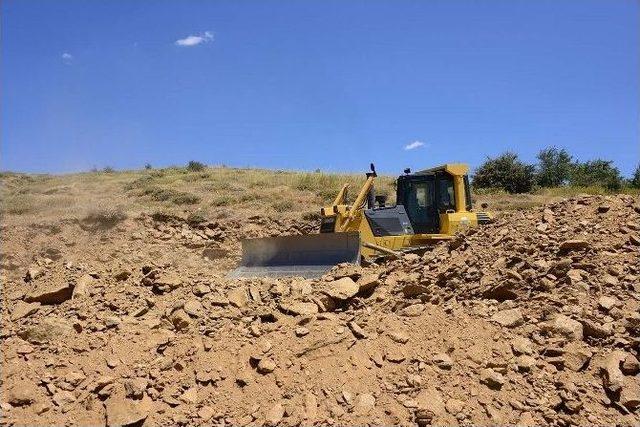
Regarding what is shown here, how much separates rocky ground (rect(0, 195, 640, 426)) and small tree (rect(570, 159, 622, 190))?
68.0 feet

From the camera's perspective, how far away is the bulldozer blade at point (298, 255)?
327 inches

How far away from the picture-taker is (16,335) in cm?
574

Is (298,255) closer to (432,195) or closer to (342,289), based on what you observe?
(342,289)

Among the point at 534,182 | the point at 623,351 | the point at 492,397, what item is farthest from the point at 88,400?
the point at 534,182

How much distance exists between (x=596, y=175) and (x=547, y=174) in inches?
106

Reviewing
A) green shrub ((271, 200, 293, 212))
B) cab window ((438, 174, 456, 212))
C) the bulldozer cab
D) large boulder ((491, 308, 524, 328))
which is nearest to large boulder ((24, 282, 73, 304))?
large boulder ((491, 308, 524, 328))

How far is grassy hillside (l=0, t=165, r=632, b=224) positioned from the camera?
609 inches

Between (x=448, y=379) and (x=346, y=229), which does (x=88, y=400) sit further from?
(x=346, y=229)

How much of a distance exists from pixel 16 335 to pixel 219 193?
1376cm

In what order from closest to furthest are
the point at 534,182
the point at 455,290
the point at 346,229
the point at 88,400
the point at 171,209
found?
the point at 88,400, the point at 455,290, the point at 346,229, the point at 171,209, the point at 534,182

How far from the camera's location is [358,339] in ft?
17.4

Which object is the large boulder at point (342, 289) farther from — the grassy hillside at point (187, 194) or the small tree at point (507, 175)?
the small tree at point (507, 175)

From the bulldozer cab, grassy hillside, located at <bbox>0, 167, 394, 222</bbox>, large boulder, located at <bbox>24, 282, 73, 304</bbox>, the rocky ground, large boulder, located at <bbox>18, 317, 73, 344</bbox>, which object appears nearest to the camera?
the rocky ground

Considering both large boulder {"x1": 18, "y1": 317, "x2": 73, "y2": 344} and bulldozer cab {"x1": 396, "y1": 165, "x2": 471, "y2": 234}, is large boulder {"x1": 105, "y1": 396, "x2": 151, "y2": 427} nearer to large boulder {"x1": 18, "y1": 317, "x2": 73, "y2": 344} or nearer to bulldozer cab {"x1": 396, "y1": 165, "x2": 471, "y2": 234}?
large boulder {"x1": 18, "y1": 317, "x2": 73, "y2": 344}
